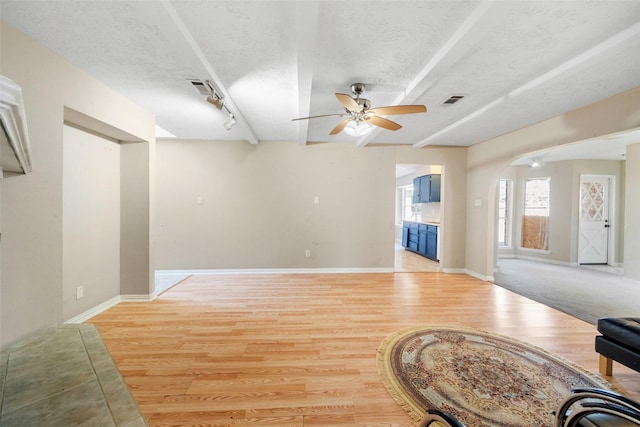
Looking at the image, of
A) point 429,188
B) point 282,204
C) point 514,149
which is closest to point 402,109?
point 514,149

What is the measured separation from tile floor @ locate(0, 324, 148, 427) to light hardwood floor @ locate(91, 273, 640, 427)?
0.35m

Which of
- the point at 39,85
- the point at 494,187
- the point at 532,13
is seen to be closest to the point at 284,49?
the point at 532,13

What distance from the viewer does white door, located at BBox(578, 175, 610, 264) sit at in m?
5.57

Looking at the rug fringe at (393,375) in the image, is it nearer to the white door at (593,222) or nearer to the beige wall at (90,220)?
the beige wall at (90,220)

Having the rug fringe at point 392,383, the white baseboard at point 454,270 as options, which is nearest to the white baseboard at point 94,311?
the rug fringe at point 392,383

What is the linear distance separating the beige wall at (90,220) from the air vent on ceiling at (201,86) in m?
1.41

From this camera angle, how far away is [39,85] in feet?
6.13

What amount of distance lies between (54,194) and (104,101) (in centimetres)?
116

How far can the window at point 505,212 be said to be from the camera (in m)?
6.49

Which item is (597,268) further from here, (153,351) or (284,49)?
(153,351)

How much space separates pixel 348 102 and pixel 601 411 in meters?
2.34

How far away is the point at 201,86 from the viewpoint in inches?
98.2

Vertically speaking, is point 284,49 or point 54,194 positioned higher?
point 284,49

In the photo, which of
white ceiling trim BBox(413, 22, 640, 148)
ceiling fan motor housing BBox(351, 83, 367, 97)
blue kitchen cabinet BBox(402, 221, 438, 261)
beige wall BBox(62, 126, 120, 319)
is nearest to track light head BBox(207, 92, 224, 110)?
ceiling fan motor housing BBox(351, 83, 367, 97)
